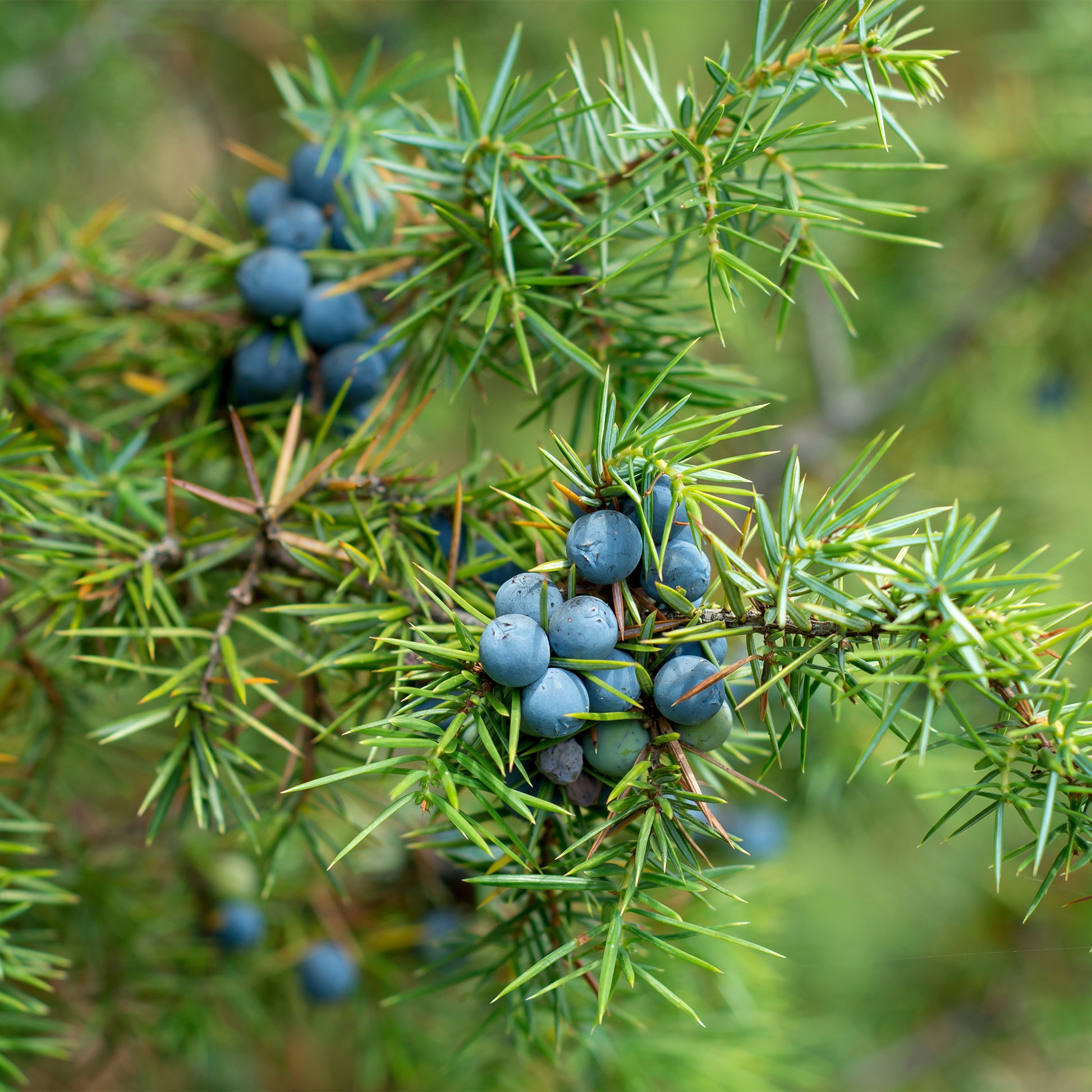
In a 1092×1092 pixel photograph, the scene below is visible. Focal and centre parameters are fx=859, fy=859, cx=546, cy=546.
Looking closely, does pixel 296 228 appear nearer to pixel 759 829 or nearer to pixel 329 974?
pixel 329 974

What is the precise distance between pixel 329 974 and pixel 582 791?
56cm

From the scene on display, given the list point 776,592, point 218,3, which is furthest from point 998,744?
point 218,3

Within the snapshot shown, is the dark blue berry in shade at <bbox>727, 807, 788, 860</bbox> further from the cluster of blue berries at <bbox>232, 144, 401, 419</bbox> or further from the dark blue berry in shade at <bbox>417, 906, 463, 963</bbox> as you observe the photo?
the cluster of blue berries at <bbox>232, 144, 401, 419</bbox>

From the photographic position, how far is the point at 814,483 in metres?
1.53

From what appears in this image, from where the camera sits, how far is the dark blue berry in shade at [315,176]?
0.63 meters

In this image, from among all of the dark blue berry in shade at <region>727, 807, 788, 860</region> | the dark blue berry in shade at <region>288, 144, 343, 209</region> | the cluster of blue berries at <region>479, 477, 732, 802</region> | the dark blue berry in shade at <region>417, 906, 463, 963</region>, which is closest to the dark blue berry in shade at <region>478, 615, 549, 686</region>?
the cluster of blue berries at <region>479, 477, 732, 802</region>

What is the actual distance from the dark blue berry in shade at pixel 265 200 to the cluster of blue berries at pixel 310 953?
0.62m

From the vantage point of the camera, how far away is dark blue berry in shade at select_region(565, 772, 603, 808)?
0.39 m

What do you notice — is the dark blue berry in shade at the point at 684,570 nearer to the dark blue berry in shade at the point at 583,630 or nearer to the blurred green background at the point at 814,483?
the dark blue berry in shade at the point at 583,630

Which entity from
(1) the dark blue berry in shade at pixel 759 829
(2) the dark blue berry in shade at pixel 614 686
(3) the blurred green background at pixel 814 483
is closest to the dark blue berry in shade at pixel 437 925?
(3) the blurred green background at pixel 814 483

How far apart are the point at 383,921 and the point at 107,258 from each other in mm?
645

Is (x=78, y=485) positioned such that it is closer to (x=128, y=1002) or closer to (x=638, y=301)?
(x=638, y=301)

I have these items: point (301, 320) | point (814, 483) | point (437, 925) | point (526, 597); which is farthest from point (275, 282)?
point (814, 483)

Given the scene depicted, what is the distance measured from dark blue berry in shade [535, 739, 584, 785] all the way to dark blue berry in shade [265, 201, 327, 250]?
1.37 feet
